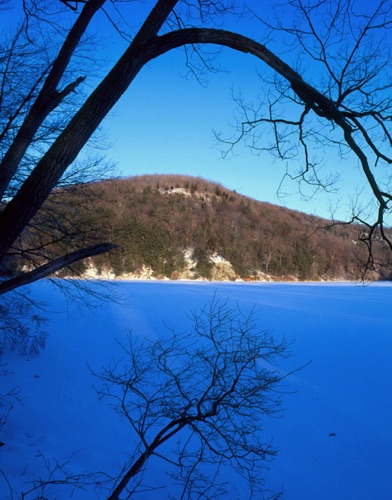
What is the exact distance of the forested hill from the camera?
3269 cm

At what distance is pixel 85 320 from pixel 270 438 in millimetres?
8700

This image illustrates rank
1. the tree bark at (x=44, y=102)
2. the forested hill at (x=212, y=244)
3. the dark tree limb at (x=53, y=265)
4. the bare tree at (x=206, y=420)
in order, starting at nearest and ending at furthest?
1. the dark tree limb at (x=53, y=265)
2. the tree bark at (x=44, y=102)
3. the bare tree at (x=206, y=420)
4. the forested hill at (x=212, y=244)

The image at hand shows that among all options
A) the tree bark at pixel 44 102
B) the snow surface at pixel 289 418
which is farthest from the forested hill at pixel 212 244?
the tree bark at pixel 44 102

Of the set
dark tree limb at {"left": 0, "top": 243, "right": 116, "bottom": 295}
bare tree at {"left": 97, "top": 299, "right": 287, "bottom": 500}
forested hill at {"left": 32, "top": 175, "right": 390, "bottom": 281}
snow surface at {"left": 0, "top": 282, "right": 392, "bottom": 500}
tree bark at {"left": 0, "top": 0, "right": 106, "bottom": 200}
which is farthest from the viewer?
forested hill at {"left": 32, "top": 175, "right": 390, "bottom": 281}

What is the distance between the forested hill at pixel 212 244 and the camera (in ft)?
107

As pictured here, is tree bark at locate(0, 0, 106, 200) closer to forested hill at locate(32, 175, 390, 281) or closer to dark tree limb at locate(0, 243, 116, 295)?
dark tree limb at locate(0, 243, 116, 295)

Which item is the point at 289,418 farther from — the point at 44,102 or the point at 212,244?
the point at 212,244

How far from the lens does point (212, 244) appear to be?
37.8 meters

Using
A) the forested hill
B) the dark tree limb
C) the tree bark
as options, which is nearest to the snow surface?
the dark tree limb

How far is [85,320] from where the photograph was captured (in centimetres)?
1241

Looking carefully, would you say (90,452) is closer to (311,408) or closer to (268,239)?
(311,408)

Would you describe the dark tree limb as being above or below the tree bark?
below

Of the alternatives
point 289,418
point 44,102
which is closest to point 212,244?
point 289,418

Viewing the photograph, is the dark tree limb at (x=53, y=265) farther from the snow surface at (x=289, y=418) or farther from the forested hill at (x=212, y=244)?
the forested hill at (x=212, y=244)
